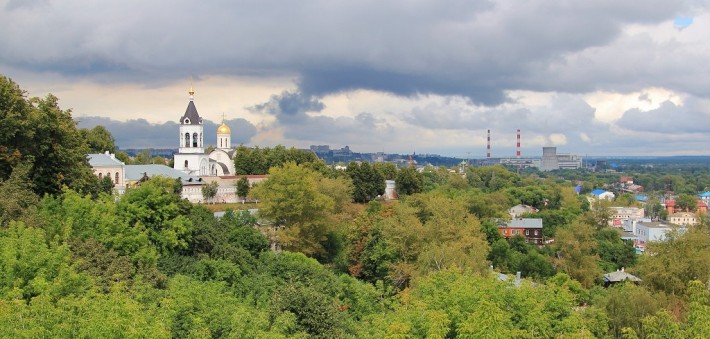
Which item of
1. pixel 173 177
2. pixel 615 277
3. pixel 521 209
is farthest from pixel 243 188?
pixel 521 209

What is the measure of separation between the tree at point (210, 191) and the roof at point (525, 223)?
2518 cm

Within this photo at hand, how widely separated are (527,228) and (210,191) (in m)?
27.3

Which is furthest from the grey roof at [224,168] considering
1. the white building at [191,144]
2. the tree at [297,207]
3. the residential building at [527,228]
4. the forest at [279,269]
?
the tree at [297,207]

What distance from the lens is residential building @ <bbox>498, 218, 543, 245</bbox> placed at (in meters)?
54.1

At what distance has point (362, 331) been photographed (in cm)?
1516

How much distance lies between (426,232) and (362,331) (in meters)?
16.1

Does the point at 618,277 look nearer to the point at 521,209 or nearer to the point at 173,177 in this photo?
the point at 521,209

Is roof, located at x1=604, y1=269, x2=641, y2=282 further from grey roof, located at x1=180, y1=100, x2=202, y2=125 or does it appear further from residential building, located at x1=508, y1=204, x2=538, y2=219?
grey roof, located at x1=180, y1=100, x2=202, y2=125

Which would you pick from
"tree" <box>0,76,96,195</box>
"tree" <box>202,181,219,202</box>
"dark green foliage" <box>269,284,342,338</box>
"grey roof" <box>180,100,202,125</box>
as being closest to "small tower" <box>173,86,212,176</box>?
"grey roof" <box>180,100,202,125</box>

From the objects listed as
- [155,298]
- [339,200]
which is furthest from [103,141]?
[155,298]

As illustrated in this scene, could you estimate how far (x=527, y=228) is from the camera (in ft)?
181

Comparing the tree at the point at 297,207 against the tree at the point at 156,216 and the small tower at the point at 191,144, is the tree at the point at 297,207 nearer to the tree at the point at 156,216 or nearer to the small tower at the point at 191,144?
the tree at the point at 156,216

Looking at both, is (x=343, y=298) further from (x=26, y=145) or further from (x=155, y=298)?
(x=26, y=145)

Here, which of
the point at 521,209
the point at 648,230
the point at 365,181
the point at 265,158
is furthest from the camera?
the point at 648,230
